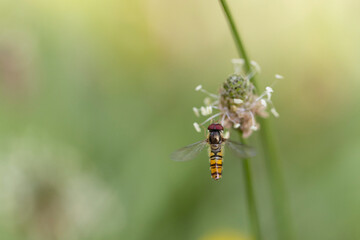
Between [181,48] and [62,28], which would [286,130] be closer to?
[181,48]

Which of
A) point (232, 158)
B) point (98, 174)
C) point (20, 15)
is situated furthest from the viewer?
point (20, 15)

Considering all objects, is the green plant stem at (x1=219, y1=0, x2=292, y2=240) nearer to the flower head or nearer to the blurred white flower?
the flower head

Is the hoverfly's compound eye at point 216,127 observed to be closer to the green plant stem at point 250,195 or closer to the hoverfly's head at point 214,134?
the hoverfly's head at point 214,134

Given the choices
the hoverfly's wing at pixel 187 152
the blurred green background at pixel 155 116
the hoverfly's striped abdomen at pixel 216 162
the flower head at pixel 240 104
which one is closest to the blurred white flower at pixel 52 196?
the blurred green background at pixel 155 116

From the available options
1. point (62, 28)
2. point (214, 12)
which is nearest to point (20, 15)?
point (62, 28)

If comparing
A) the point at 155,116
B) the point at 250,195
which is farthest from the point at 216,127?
the point at 155,116

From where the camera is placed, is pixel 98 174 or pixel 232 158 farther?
pixel 232 158

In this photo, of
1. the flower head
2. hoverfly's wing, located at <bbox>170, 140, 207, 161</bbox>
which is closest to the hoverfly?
hoverfly's wing, located at <bbox>170, 140, 207, 161</bbox>
